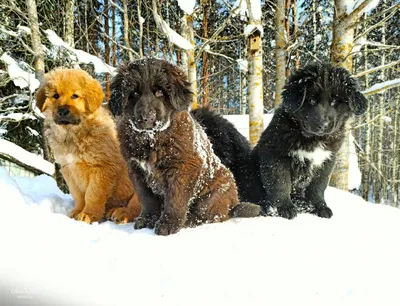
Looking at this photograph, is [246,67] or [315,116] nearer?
[315,116]

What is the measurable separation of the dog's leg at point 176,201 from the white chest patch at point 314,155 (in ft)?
4.24

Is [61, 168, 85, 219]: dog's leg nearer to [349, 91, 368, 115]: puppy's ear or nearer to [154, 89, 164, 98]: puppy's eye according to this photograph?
[154, 89, 164, 98]: puppy's eye

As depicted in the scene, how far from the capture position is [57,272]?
2105mm

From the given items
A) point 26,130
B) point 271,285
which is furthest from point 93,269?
point 26,130

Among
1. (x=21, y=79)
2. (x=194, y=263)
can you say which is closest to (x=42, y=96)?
(x=194, y=263)

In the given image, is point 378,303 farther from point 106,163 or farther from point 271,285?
point 106,163

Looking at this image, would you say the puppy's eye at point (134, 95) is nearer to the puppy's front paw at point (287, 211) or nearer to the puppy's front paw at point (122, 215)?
the puppy's front paw at point (122, 215)

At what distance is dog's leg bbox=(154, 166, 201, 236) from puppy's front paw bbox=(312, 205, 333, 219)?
1.66m

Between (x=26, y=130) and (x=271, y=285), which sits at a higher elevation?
(x=26, y=130)

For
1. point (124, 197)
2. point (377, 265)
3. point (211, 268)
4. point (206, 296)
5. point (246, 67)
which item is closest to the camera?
point (206, 296)

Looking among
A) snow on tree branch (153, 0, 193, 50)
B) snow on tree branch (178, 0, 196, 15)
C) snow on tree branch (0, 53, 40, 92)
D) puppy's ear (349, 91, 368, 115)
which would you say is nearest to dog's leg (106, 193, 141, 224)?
puppy's ear (349, 91, 368, 115)

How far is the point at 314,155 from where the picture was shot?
12.1 feet

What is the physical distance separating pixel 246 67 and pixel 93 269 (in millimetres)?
5498

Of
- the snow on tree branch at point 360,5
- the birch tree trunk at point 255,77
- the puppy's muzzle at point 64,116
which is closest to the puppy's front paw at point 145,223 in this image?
the puppy's muzzle at point 64,116
